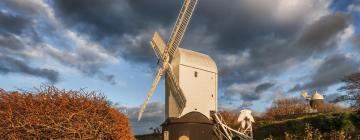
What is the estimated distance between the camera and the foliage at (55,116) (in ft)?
26.9

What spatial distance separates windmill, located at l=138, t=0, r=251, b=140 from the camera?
2740 centimetres

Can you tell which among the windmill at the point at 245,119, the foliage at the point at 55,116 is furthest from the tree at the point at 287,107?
the foliage at the point at 55,116

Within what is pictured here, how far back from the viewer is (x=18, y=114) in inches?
327

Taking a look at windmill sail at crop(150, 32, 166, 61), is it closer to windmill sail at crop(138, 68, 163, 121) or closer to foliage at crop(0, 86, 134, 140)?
windmill sail at crop(138, 68, 163, 121)

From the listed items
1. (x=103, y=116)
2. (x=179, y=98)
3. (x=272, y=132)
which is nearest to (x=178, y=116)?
(x=179, y=98)

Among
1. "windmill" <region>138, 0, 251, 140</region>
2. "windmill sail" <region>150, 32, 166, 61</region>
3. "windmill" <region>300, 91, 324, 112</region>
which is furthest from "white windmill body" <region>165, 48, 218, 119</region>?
"windmill" <region>300, 91, 324, 112</region>

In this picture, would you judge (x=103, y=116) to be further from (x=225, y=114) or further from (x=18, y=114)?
(x=225, y=114)

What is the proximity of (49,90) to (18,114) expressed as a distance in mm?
802

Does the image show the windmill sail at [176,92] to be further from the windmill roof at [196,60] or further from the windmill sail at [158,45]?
the windmill sail at [158,45]

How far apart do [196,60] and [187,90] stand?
264cm

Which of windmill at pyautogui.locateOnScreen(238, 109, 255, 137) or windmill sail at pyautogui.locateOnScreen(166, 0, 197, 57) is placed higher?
windmill sail at pyautogui.locateOnScreen(166, 0, 197, 57)

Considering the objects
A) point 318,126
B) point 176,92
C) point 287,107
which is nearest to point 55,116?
point 176,92

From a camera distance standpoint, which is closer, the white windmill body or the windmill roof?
the white windmill body

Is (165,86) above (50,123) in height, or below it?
above
